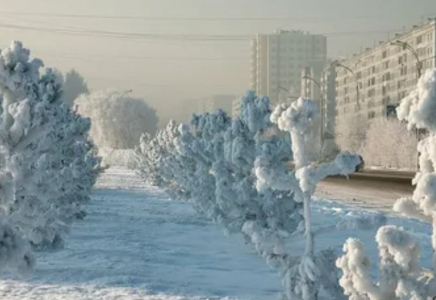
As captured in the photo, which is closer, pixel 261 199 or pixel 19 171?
pixel 19 171

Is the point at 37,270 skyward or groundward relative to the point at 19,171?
groundward

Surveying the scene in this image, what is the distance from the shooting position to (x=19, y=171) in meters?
11.0

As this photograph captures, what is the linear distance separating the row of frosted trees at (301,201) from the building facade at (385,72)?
71453mm

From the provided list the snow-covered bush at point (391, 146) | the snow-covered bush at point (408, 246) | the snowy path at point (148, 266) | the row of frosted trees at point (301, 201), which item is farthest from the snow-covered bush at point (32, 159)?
the snow-covered bush at point (391, 146)

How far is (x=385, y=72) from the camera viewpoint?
106m

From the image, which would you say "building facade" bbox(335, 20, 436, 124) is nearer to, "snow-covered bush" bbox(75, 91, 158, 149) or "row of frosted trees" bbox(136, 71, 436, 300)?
"snow-covered bush" bbox(75, 91, 158, 149)

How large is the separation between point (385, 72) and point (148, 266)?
3868 inches

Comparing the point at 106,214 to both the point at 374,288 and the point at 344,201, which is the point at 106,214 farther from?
the point at 374,288

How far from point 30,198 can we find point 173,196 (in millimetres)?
18761

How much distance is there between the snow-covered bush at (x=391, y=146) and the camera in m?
63.1

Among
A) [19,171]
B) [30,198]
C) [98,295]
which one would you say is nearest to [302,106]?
[98,295]

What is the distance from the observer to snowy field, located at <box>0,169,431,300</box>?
10.4 metres

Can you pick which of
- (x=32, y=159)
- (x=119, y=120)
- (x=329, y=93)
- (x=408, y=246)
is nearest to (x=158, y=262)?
(x=32, y=159)

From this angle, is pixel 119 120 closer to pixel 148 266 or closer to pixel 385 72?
pixel 385 72
